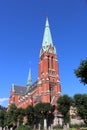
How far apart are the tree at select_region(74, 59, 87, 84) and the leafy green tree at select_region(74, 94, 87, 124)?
3881cm

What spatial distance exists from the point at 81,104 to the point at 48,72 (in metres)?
33.2

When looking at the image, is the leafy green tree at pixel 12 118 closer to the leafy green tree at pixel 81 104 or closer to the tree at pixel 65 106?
the tree at pixel 65 106

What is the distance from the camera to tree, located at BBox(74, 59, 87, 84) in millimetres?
33250

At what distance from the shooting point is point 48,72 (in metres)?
104

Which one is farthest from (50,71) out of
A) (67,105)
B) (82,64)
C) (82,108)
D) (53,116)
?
(82,64)

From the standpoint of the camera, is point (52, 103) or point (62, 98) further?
point (52, 103)

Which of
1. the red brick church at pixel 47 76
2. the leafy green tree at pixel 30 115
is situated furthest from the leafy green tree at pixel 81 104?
the red brick church at pixel 47 76

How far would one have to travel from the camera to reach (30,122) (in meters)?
86.2

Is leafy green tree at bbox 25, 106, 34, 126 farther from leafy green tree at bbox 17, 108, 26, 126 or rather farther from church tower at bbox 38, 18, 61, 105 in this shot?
church tower at bbox 38, 18, 61, 105

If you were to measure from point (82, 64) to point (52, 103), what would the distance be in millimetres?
66652

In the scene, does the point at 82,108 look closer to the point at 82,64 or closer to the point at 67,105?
the point at 67,105

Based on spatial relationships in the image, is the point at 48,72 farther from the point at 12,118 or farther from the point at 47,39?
the point at 12,118

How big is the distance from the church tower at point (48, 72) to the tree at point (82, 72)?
213ft

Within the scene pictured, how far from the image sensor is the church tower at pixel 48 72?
330ft
